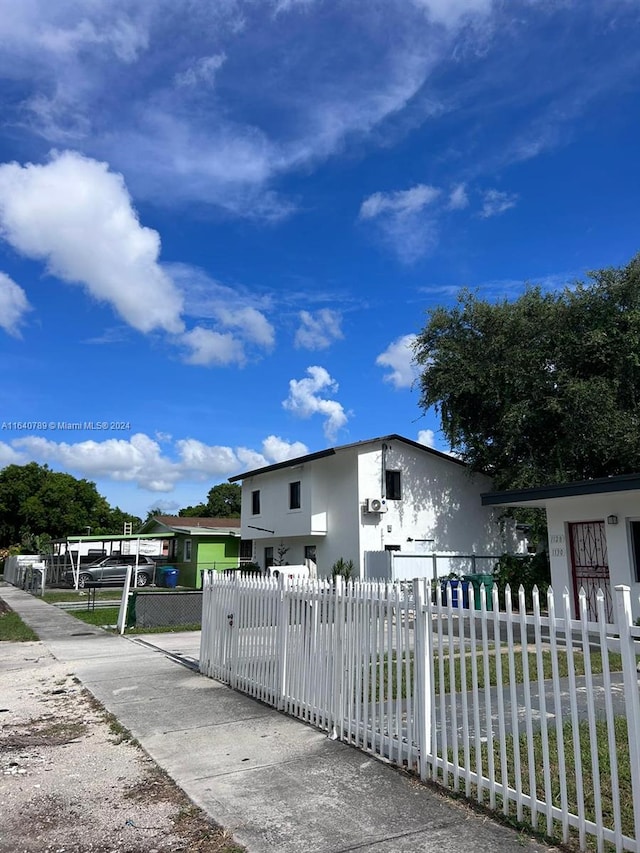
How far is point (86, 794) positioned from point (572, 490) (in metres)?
9.93

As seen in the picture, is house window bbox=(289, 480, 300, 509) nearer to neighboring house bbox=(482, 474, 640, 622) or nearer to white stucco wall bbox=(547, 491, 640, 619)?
neighboring house bbox=(482, 474, 640, 622)

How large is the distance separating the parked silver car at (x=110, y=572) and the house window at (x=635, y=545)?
81.9 feet

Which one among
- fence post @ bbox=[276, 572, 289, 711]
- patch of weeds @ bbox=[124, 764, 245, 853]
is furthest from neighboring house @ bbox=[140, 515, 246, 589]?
patch of weeds @ bbox=[124, 764, 245, 853]

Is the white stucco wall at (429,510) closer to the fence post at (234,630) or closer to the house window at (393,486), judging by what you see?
the house window at (393,486)

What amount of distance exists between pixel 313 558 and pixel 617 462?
1275cm

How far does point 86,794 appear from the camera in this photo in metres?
4.77

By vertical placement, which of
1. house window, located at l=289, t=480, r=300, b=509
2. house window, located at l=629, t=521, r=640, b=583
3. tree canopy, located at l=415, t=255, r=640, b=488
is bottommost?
house window, located at l=629, t=521, r=640, b=583

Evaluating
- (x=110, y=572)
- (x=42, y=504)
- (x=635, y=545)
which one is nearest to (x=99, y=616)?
(x=635, y=545)

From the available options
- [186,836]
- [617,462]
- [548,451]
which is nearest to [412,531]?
[548,451]

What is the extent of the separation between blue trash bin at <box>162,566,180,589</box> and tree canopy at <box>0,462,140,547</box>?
29.6 meters

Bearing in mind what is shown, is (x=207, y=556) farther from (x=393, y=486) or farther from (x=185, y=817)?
(x=185, y=817)

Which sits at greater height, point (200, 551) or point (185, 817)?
point (200, 551)

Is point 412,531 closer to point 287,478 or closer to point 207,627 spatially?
point 287,478

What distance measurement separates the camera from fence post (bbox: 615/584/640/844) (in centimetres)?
331
